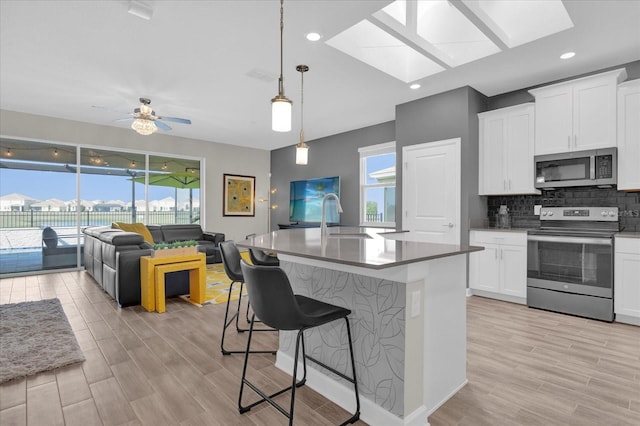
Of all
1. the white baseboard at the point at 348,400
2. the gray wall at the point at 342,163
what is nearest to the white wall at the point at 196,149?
the gray wall at the point at 342,163

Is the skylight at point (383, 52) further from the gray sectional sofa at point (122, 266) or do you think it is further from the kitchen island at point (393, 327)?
the gray sectional sofa at point (122, 266)

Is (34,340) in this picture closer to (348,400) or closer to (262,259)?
(262,259)

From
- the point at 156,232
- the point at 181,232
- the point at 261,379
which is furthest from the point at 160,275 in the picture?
the point at 181,232

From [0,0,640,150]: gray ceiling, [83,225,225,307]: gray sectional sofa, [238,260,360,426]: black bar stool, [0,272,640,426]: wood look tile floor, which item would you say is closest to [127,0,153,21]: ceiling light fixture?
[0,0,640,150]: gray ceiling

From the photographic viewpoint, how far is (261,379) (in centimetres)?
219

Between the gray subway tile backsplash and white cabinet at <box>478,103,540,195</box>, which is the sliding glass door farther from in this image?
the gray subway tile backsplash

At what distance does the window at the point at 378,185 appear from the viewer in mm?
5895

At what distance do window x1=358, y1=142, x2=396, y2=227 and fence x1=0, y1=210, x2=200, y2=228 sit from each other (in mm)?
4012

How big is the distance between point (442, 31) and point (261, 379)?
371 centimetres

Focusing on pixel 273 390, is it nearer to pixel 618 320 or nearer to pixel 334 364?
pixel 334 364

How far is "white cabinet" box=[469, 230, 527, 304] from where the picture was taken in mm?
Result: 3865

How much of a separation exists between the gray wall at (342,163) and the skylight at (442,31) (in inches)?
82.3

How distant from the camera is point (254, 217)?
847cm

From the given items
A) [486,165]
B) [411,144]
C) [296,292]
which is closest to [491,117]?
[486,165]
